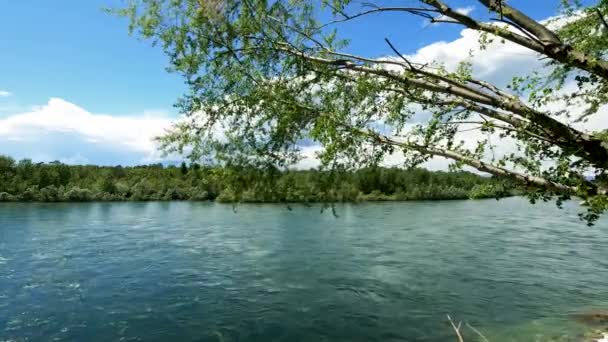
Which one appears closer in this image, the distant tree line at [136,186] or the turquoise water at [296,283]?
the turquoise water at [296,283]

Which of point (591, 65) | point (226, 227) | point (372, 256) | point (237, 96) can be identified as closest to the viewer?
point (591, 65)

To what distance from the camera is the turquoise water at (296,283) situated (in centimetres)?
1295

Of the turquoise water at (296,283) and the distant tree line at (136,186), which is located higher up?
the distant tree line at (136,186)

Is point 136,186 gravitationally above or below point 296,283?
above

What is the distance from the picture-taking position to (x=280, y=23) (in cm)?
843

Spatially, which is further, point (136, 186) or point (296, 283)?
point (136, 186)

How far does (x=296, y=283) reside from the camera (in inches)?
729

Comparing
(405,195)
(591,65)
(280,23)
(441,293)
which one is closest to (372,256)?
(441,293)

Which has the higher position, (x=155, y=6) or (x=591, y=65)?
(x=155, y=6)

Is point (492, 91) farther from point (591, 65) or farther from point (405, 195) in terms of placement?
point (405, 195)

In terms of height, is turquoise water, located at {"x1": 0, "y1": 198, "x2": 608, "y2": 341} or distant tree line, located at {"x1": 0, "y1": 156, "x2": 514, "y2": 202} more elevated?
distant tree line, located at {"x1": 0, "y1": 156, "x2": 514, "y2": 202}

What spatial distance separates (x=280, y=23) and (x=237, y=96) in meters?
1.64

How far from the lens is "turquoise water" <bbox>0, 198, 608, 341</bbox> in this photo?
42.5 feet

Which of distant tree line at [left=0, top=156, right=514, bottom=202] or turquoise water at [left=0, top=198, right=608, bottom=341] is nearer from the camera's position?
turquoise water at [left=0, top=198, right=608, bottom=341]
